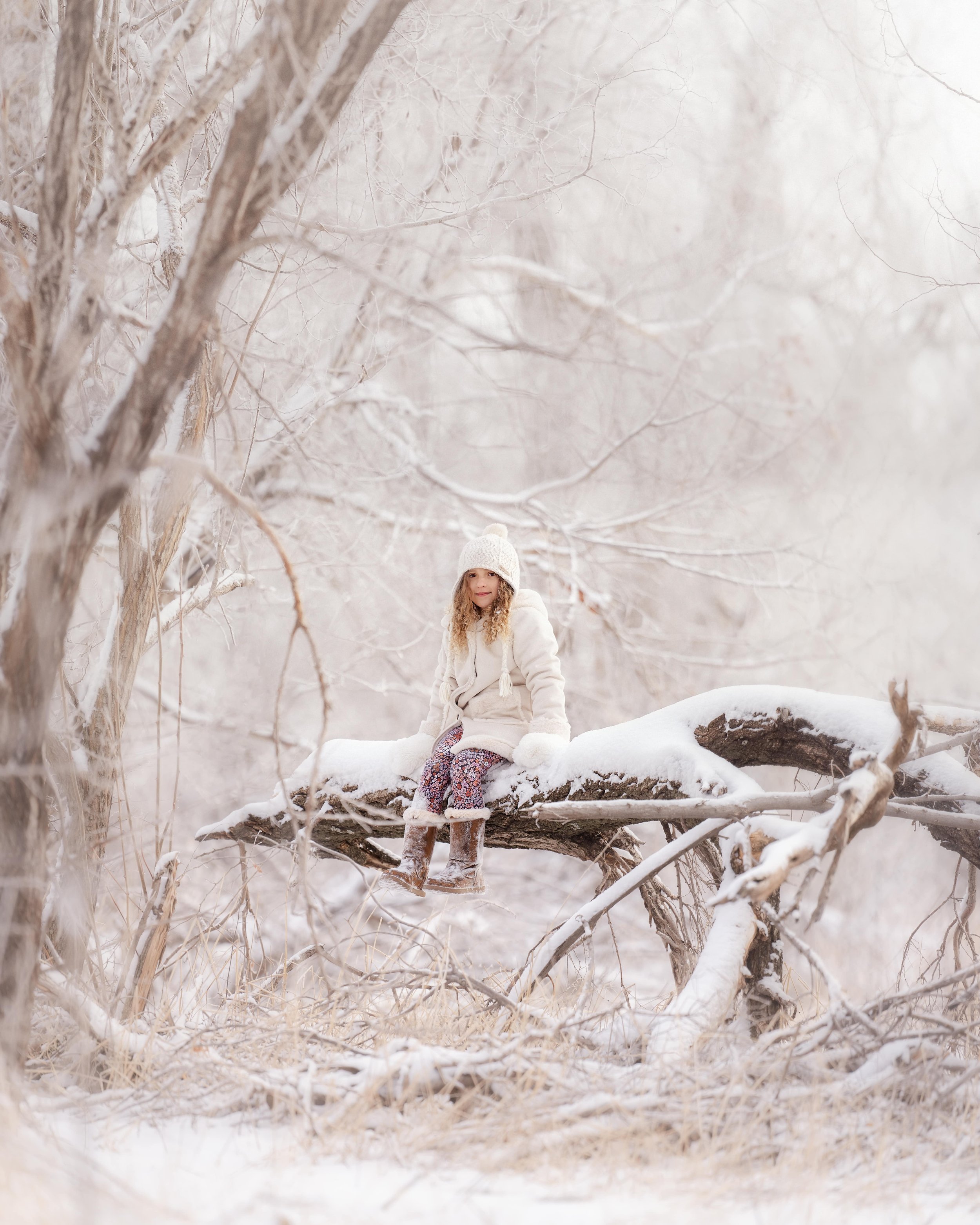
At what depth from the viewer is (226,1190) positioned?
187 centimetres

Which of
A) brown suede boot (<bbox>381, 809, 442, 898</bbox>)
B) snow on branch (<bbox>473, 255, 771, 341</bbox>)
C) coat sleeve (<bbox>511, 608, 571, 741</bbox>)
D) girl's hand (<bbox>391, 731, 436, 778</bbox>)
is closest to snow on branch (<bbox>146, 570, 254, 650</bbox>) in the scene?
girl's hand (<bbox>391, 731, 436, 778</bbox>)

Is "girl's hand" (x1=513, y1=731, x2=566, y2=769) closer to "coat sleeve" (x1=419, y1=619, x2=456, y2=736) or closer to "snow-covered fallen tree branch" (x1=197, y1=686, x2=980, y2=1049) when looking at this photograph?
"snow-covered fallen tree branch" (x1=197, y1=686, x2=980, y2=1049)

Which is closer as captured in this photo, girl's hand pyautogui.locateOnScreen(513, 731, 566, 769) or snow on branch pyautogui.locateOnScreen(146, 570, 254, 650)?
girl's hand pyautogui.locateOnScreen(513, 731, 566, 769)

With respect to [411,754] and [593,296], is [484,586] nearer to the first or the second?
[411,754]

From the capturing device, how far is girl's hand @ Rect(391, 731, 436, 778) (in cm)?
352

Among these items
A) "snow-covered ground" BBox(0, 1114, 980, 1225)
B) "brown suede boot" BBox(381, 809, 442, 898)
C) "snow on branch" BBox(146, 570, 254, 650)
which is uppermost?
"snow on branch" BBox(146, 570, 254, 650)

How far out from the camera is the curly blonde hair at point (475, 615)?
3.70m

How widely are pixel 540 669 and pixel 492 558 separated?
0.45m

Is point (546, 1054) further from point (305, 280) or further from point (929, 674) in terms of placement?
point (929, 674)

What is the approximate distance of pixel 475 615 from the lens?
380 cm

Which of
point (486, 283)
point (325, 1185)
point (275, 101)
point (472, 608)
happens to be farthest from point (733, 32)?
point (325, 1185)

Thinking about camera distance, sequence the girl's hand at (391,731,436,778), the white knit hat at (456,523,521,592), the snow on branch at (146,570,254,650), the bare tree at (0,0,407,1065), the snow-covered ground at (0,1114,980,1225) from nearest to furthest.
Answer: the snow-covered ground at (0,1114,980,1225) → the bare tree at (0,0,407,1065) → the girl's hand at (391,731,436,778) → the white knit hat at (456,523,521,592) → the snow on branch at (146,570,254,650)

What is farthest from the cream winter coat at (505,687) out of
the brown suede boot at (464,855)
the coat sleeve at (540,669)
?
the brown suede boot at (464,855)

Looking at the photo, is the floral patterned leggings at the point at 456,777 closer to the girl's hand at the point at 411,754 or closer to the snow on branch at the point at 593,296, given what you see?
the girl's hand at the point at 411,754
